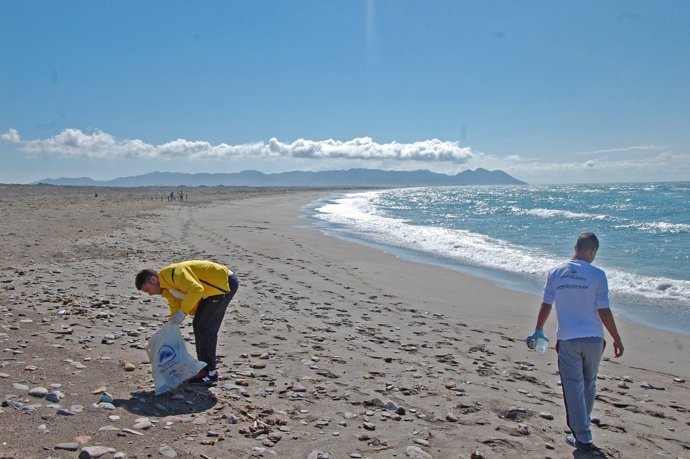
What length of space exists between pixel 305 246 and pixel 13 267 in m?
9.91

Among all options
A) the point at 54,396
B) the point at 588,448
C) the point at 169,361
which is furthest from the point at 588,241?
the point at 54,396

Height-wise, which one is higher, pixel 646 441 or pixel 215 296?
pixel 215 296

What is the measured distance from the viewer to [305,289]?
1182 cm

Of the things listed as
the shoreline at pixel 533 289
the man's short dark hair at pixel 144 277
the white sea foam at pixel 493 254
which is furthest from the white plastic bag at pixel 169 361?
the white sea foam at pixel 493 254

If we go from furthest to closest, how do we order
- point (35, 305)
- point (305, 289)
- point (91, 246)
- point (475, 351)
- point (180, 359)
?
point (91, 246)
point (305, 289)
point (35, 305)
point (475, 351)
point (180, 359)

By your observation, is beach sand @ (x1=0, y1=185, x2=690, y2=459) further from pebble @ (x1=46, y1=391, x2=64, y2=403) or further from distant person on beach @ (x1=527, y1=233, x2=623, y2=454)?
distant person on beach @ (x1=527, y1=233, x2=623, y2=454)

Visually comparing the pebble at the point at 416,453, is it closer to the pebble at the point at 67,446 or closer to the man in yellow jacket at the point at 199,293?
the man in yellow jacket at the point at 199,293

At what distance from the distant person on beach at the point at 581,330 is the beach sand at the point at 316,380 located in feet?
1.03

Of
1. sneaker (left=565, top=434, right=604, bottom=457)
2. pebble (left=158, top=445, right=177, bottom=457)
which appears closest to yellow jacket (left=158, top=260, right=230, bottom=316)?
pebble (left=158, top=445, right=177, bottom=457)

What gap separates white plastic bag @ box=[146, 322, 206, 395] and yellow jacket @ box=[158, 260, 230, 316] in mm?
244

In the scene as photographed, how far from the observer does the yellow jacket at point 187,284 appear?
5.64 m

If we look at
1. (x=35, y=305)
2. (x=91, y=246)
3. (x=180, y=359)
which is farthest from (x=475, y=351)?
(x=91, y=246)

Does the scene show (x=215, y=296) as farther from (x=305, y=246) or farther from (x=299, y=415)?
(x=305, y=246)

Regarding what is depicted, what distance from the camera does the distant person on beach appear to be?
4871mm
